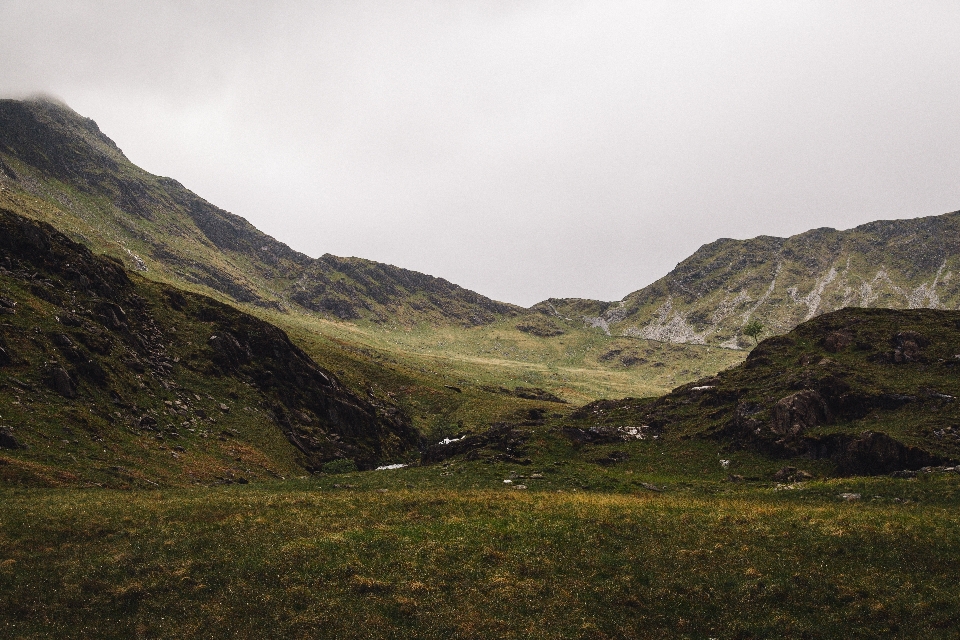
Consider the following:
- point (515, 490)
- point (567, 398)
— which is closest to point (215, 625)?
point (515, 490)

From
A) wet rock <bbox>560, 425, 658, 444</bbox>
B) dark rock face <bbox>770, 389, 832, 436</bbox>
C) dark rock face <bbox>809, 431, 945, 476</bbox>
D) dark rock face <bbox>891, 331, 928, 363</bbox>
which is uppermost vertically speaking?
dark rock face <bbox>891, 331, 928, 363</bbox>

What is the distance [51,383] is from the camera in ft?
149

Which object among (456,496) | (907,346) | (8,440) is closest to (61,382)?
(8,440)

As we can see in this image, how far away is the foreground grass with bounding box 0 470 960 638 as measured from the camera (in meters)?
18.2

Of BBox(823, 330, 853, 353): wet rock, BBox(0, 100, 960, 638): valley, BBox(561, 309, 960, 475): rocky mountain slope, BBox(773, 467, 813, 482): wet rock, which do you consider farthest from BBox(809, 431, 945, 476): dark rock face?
BBox(823, 330, 853, 353): wet rock

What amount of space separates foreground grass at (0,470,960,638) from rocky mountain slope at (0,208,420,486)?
44.5ft

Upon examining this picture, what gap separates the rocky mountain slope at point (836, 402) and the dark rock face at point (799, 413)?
0.37 feet

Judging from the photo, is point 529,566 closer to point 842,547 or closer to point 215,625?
point 215,625

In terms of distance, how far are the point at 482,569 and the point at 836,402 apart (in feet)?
161

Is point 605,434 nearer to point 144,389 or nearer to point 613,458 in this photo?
point 613,458

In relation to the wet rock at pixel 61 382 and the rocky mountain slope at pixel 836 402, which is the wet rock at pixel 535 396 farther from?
the wet rock at pixel 61 382

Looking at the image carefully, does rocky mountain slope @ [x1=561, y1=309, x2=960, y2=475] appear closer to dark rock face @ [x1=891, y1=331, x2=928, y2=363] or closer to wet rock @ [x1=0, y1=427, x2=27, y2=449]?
dark rock face @ [x1=891, y1=331, x2=928, y2=363]

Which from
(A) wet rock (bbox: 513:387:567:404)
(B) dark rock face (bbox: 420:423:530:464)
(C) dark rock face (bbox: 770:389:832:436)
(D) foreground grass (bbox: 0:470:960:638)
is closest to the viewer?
(D) foreground grass (bbox: 0:470:960:638)

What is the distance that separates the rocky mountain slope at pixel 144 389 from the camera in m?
40.7
